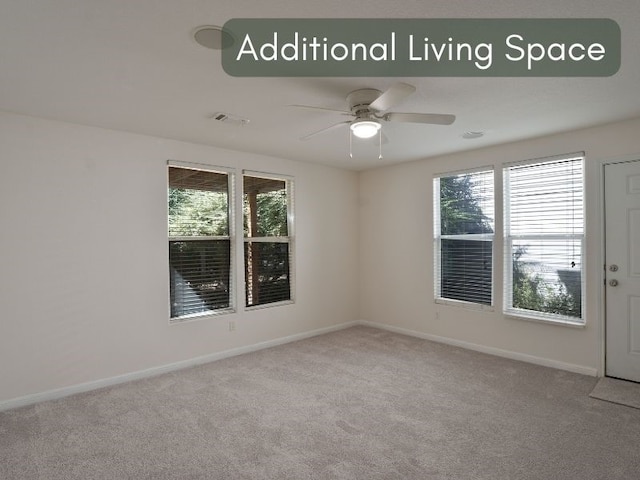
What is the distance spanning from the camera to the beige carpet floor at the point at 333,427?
230 cm

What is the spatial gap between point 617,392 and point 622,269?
3.74ft

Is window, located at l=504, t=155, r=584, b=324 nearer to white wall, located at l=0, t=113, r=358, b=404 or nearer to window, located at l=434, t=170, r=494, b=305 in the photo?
window, located at l=434, t=170, r=494, b=305

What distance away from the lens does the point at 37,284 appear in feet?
10.7

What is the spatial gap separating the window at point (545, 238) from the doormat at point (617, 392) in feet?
2.00

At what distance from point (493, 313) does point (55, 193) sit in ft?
15.6

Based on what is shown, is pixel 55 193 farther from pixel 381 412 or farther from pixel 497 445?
pixel 497 445

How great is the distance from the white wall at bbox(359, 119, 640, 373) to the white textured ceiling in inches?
9.8

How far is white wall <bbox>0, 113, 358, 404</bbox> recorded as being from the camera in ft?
10.4

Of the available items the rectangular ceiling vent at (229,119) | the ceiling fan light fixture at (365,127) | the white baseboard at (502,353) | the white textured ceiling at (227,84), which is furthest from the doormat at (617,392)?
the rectangular ceiling vent at (229,119)

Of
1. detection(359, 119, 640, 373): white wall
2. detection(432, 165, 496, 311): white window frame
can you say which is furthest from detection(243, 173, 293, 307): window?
detection(432, 165, 496, 311): white window frame

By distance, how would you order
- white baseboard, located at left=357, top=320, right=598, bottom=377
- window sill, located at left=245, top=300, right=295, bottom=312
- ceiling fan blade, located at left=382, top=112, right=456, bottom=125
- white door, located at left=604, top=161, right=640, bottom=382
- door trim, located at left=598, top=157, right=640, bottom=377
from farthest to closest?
window sill, located at left=245, top=300, right=295, bottom=312 → white baseboard, located at left=357, top=320, right=598, bottom=377 → door trim, located at left=598, top=157, right=640, bottom=377 → white door, located at left=604, top=161, right=640, bottom=382 → ceiling fan blade, located at left=382, top=112, right=456, bottom=125

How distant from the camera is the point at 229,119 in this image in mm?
3385

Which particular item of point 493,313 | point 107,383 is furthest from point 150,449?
point 493,313

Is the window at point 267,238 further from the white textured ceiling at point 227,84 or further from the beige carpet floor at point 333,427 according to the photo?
the beige carpet floor at point 333,427
